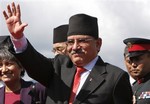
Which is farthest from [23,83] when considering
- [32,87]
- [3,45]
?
[3,45]

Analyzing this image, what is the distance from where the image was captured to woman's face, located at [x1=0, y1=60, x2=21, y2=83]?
20.1ft

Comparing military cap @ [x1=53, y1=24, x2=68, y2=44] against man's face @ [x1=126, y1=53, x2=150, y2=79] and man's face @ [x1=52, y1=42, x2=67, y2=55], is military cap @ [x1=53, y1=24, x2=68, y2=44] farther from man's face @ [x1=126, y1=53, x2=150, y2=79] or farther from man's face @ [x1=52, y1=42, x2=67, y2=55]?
man's face @ [x1=126, y1=53, x2=150, y2=79]

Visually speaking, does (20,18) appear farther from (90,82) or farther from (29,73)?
(90,82)

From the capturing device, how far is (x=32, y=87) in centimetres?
618

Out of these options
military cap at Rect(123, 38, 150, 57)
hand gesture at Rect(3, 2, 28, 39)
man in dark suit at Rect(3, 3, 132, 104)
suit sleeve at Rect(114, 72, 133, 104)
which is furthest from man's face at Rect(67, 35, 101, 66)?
military cap at Rect(123, 38, 150, 57)

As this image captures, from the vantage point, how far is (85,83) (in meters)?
5.13

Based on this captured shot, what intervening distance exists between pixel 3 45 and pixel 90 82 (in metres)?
1.79

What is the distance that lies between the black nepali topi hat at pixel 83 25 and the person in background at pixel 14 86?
113cm

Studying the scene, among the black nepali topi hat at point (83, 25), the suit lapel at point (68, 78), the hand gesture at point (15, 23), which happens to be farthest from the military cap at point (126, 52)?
the hand gesture at point (15, 23)

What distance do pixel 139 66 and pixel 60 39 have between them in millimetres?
1943

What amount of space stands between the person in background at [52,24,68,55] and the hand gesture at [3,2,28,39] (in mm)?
3088

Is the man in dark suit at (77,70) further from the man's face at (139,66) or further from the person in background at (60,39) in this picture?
the person in background at (60,39)

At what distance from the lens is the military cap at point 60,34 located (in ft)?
28.5

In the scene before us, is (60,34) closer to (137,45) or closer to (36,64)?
(137,45)
